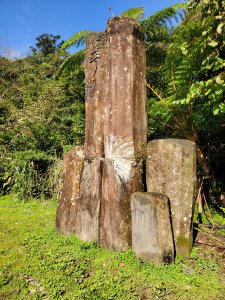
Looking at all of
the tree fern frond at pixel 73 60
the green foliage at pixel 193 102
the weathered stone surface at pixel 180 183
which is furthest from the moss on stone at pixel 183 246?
the tree fern frond at pixel 73 60

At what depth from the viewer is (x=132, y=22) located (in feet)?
10.5

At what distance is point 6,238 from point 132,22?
3.01m

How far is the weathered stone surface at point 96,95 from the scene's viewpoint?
3486mm

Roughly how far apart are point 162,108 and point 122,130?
4.44 ft

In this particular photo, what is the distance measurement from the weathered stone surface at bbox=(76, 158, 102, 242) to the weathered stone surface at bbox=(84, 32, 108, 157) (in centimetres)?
21

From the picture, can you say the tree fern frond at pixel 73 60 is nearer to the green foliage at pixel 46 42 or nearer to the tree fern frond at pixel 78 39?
the tree fern frond at pixel 78 39

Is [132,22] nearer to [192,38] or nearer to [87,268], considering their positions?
[192,38]

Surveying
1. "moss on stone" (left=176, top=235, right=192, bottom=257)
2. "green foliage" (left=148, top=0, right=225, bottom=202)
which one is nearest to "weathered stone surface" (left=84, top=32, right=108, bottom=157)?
"green foliage" (left=148, top=0, right=225, bottom=202)

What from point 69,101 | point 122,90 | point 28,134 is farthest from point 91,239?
point 69,101

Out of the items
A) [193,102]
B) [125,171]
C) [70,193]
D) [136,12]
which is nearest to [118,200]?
[125,171]

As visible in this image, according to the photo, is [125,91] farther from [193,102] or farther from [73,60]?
[73,60]

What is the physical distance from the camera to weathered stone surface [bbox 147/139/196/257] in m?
2.94

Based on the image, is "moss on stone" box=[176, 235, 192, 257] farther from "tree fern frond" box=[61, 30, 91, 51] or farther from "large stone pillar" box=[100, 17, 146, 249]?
"tree fern frond" box=[61, 30, 91, 51]

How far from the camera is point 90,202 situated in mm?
3285
